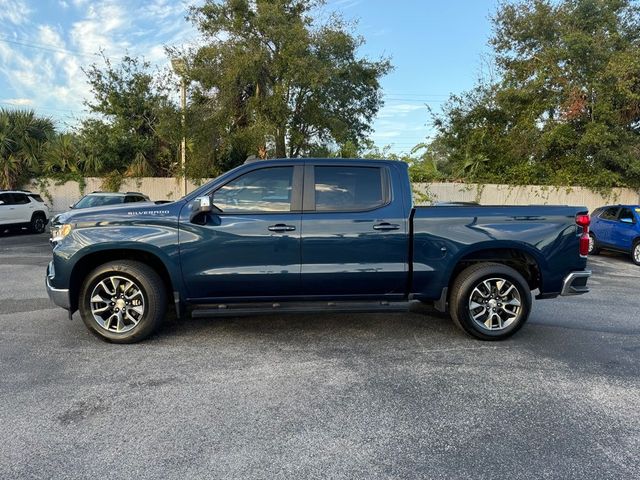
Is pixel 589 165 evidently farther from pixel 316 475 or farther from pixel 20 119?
pixel 20 119

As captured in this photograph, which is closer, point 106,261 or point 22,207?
point 106,261

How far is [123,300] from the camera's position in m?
4.67

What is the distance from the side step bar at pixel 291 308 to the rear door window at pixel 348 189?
103 cm

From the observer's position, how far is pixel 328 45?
631 inches

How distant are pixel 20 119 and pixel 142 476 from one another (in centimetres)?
2263

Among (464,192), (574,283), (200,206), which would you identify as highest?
(464,192)

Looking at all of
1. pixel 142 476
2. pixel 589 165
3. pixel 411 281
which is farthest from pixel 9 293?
pixel 589 165

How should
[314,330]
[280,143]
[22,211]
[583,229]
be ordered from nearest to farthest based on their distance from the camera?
[583,229] → [314,330] → [22,211] → [280,143]

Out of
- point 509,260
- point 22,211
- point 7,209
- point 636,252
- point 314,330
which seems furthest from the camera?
point 22,211

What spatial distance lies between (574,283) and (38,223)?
58.6 ft

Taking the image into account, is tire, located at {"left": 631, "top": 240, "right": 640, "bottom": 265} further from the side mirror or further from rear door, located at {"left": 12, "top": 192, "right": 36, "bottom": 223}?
rear door, located at {"left": 12, "top": 192, "right": 36, "bottom": 223}

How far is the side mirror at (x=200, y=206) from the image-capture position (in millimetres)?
4410

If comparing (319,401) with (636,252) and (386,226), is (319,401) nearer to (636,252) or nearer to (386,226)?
(386,226)

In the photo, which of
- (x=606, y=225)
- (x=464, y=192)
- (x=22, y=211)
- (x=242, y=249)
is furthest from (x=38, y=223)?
(x=606, y=225)
